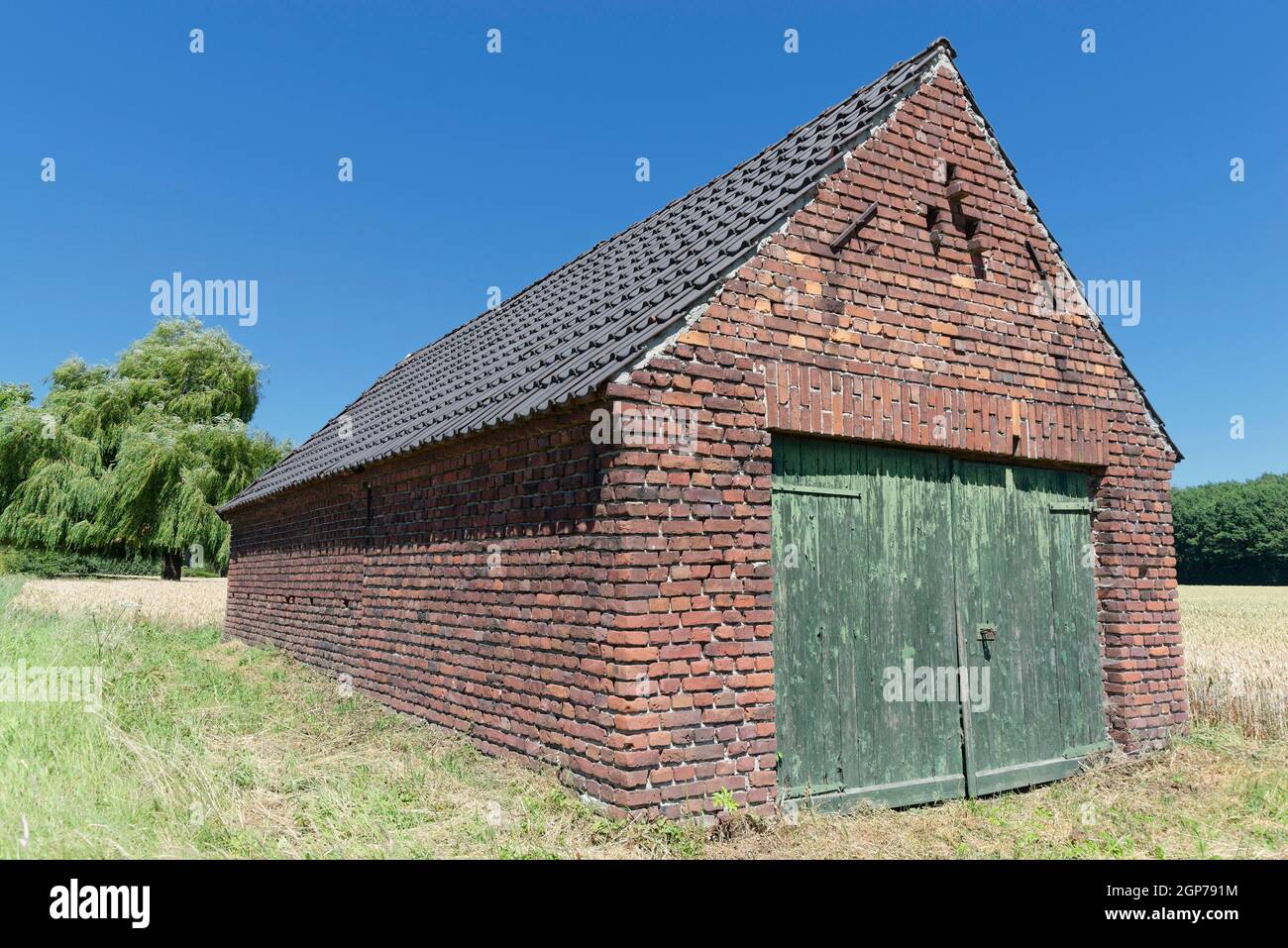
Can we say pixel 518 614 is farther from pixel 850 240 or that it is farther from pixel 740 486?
pixel 850 240

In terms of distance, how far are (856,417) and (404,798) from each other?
4.07 m

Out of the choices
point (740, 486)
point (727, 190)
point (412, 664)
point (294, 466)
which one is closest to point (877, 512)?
point (740, 486)

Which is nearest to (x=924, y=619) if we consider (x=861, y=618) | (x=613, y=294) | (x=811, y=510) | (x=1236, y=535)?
(x=861, y=618)

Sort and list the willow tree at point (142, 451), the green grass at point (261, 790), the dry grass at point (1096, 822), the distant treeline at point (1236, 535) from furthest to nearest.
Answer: the distant treeline at point (1236, 535) < the willow tree at point (142, 451) < the dry grass at point (1096, 822) < the green grass at point (261, 790)

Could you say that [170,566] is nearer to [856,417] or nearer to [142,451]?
[142,451]

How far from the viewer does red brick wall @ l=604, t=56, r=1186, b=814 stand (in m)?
5.25

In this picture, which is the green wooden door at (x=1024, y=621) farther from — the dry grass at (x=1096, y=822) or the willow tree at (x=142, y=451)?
the willow tree at (x=142, y=451)

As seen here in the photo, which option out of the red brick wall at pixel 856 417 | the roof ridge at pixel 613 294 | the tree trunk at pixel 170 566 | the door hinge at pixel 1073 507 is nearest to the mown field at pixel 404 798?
the red brick wall at pixel 856 417

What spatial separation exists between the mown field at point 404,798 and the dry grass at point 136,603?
5817 millimetres

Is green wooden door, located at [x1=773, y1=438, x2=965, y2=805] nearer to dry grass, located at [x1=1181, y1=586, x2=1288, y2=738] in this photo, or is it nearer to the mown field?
the mown field

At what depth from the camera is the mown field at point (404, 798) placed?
4.67 metres

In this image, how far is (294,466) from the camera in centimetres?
1414

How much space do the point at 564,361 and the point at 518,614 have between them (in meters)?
1.94

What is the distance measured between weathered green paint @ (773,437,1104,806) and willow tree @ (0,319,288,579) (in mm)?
27269
